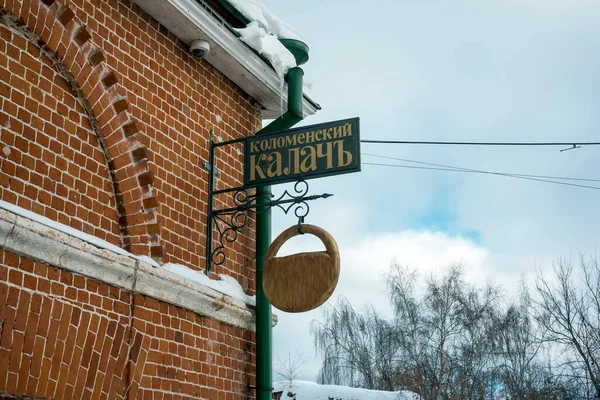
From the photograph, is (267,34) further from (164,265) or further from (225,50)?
(164,265)

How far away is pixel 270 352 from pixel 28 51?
3180 mm

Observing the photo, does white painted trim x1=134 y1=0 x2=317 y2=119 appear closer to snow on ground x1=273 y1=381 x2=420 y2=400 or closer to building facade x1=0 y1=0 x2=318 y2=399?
building facade x1=0 y1=0 x2=318 y2=399

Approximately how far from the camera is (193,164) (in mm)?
6531

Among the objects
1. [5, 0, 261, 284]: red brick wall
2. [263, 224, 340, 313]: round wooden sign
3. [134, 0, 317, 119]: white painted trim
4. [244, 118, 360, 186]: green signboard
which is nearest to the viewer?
[5, 0, 261, 284]: red brick wall

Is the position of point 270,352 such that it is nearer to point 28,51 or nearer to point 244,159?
point 244,159

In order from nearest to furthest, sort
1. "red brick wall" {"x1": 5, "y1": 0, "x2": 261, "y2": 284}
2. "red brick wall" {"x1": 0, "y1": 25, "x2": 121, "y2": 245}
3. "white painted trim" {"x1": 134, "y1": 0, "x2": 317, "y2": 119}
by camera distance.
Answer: "red brick wall" {"x1": 0, "y1": 25, "x2": 121, "y2": 245} < "red brick wall" {"x1": 5, "y1": 0, "x2": 261, "y2": 284} < "white painted trim" {"x1": 134, "y1": 0, "x2": 317, "y2": 119}

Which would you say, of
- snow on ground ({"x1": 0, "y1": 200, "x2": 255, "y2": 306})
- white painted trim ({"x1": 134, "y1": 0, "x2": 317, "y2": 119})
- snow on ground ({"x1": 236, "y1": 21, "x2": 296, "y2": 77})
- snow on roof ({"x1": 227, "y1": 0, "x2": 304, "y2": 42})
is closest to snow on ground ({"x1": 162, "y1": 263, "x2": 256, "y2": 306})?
snow on ground ({"x1": 0, "y1": 200, "x2": 255, "y2": 306})

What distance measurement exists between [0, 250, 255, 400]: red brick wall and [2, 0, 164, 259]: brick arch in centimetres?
56

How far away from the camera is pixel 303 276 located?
234 inches

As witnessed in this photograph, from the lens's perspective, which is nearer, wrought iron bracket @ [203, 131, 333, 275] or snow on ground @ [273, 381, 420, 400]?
wrought iron bracket @ [203, 131, 333, 275]

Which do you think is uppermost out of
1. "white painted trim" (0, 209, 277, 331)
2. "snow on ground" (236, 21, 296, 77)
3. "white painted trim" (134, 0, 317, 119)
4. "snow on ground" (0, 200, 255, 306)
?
"snow on ground" (236, 21, 296, 77)

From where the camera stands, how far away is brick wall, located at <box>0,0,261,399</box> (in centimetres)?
477

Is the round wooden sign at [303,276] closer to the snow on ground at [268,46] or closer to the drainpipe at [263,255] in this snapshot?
the drainpipe at [263,255]

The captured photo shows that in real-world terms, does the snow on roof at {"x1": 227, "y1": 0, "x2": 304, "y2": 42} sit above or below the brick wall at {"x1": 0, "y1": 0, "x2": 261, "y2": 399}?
above
